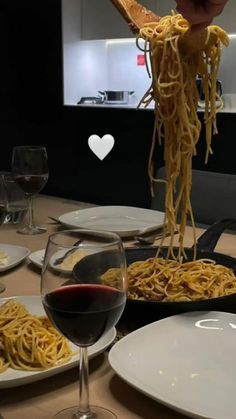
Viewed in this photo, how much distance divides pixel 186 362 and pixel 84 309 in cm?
21

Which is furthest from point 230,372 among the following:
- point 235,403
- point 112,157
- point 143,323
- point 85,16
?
point 85,16

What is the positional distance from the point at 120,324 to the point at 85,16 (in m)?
3.73

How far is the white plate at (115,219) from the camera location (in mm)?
1521

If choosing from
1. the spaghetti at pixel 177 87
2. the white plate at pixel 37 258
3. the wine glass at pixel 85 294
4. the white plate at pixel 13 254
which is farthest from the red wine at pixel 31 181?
the wine glass at pixel 85 294

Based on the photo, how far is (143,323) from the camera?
94 cm

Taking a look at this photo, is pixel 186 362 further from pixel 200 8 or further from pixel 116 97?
pixel 116 97

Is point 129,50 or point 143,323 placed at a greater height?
point 129,50

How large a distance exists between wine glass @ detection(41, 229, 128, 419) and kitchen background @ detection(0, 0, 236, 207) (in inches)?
120

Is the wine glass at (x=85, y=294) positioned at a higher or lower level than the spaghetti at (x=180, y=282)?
higher

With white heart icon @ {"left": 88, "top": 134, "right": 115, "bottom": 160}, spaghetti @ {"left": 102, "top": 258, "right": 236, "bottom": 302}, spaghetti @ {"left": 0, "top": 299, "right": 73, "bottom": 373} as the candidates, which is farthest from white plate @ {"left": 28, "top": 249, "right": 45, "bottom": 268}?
white heart icon @ {"left": 88, "top": 134, "right": 115, "bottom": 160}

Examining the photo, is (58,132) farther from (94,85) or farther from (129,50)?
(129,50)

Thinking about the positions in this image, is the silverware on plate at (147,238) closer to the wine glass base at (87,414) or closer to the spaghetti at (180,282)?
the spaghetti at (180,282)

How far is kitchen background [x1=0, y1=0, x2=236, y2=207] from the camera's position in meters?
3.92

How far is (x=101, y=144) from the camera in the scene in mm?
4180
